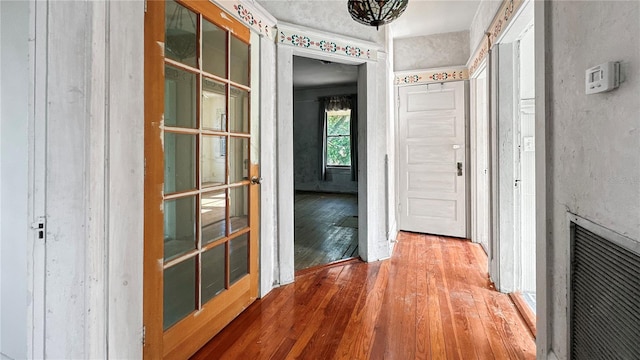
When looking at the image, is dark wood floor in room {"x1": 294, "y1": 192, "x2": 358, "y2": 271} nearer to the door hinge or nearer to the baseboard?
the baseboard

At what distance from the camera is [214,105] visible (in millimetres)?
1964

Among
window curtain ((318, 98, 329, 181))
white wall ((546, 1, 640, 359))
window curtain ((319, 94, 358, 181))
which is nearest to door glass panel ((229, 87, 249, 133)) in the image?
white wall ((546, 1, 640, 359))

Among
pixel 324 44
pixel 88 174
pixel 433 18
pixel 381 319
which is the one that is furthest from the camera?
pixel 433 18

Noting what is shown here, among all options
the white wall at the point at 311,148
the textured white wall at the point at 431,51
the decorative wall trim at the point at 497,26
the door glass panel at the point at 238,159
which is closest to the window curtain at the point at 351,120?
the white wall at the point at 311,148

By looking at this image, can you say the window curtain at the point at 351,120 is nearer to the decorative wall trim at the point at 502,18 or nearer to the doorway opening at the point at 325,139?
A: the doorway opening at the point at 325,139

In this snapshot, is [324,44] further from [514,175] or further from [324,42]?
[514,175]

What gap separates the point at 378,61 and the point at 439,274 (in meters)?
2.28

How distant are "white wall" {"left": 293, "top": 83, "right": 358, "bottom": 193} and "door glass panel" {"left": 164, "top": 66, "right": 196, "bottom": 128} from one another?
6804mm

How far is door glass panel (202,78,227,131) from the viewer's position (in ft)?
6.18

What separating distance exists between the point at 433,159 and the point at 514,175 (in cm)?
172

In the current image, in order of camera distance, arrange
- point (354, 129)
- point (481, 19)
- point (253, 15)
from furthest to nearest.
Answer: point (354, 129), point (481, 19), point (253, 15)

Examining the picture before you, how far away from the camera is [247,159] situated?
2.36 m

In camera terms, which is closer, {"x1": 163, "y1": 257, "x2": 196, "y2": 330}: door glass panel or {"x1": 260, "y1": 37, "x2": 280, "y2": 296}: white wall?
{"x1": 163, "y1": 257, "x2": 196, "y2": 330}: door glass panel

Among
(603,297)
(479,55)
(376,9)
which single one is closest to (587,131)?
(603,297)
